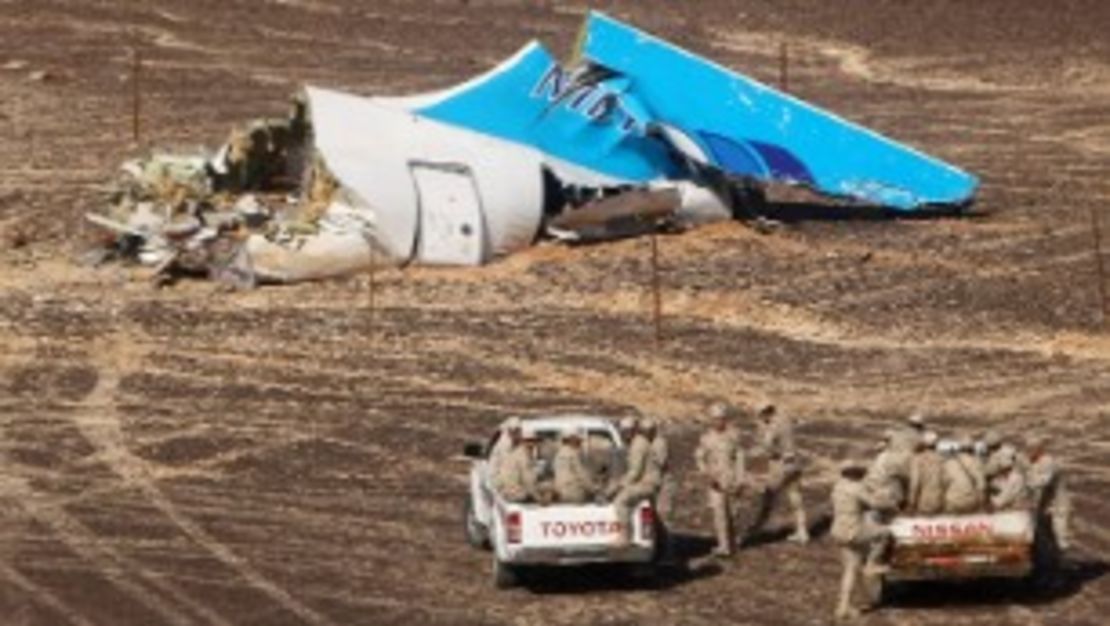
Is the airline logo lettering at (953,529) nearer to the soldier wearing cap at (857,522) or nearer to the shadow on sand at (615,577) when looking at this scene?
the soldier wearing cap at (857,522)

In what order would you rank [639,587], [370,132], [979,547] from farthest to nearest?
[370,132], [639,587], [979,547]

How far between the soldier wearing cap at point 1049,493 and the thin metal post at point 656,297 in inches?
434

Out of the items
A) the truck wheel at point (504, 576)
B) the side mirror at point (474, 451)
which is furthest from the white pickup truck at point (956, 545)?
the side mirror at point (474, 451)

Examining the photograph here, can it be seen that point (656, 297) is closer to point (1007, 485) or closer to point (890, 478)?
point (1007, 485)

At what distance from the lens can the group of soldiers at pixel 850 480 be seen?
27156 millimetres

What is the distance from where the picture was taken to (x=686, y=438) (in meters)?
35.0

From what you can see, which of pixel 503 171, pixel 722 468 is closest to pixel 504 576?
pixel 722 468

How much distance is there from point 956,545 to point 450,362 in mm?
12049

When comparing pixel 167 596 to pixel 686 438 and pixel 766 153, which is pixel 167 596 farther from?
pixel 766 153

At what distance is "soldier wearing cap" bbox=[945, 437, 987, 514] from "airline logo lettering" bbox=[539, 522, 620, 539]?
2.91 m

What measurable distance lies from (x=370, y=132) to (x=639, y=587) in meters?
15.1

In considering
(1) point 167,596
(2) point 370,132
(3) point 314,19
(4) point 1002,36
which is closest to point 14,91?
(3) point 314,19

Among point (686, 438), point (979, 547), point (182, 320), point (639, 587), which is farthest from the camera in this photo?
point (182, 320)

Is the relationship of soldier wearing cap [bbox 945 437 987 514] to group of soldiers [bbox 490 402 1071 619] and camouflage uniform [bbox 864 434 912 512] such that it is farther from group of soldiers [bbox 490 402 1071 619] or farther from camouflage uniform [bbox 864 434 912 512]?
camouflage uniform [bbox 864 434 912 512]
